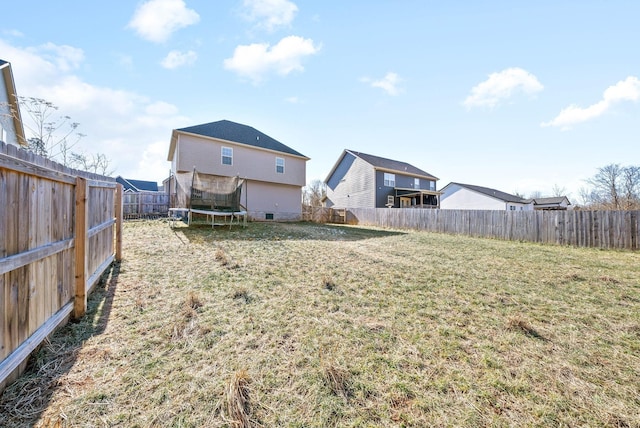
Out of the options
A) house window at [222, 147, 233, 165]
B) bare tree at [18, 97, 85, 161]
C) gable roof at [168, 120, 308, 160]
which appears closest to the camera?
bare tree at [18, 97, 85, 161]

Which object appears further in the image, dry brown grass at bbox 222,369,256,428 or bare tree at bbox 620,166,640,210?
bare tree at bbox 620,166,640,210

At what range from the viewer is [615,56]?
21.7 feet

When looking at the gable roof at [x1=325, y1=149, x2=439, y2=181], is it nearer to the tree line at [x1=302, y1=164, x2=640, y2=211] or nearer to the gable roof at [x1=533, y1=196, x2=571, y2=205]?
the tree line at [x1=302, y1=164, x2=640, y2=211]

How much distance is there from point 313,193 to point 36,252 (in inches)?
1203

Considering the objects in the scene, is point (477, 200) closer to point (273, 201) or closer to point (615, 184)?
point (615, 184)

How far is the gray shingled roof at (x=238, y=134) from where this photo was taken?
1307 cm

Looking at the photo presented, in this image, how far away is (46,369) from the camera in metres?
1.83

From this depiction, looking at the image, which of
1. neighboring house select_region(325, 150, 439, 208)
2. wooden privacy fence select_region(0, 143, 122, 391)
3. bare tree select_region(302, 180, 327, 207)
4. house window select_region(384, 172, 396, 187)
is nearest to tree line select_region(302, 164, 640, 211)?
neighboring house select_region(325, 150, 439, 208)

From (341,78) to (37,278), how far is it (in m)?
10.3

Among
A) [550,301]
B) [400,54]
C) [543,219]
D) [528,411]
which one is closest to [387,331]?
[528,411]

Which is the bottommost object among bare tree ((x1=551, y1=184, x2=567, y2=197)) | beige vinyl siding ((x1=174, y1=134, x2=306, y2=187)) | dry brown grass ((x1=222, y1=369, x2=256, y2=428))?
dry brown grass ((x1=222, y1=369, x2=256, y2=428))

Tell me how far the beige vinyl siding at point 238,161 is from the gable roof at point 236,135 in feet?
0.85

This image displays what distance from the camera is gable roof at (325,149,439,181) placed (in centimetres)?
2211

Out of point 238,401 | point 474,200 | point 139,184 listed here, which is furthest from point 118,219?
point 139,184
